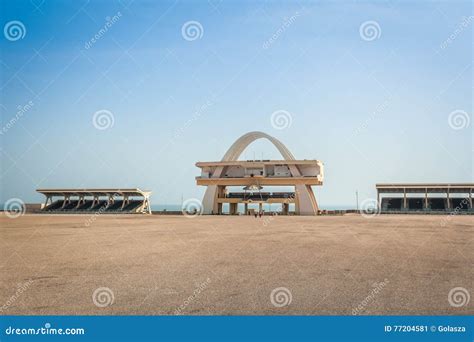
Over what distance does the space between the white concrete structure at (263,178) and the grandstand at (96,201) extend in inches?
473

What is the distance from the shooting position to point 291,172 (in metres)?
76.1

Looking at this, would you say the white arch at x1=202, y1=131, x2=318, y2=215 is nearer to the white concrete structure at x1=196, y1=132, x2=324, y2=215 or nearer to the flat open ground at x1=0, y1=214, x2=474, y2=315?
the white concrete structure at x1=196, y1=132, x2=324, y2=215

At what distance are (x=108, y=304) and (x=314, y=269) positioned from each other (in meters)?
5.82

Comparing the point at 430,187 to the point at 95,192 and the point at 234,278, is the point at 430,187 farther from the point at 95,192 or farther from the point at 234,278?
the point at 234,278

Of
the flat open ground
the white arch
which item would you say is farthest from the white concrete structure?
the flat open ground

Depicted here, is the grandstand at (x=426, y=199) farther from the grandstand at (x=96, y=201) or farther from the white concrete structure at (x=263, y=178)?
the grandstand at (x=96, y=201)

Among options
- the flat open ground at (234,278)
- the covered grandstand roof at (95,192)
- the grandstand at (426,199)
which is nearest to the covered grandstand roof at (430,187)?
the grandstand at (426,199)

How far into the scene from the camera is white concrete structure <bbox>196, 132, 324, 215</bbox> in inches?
2960

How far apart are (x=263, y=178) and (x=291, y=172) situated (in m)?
4.41

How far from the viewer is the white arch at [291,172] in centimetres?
7519

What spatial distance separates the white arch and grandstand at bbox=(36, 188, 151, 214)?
12.2 meters

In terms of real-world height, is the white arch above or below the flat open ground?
above

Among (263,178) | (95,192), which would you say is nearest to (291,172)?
(263,178)

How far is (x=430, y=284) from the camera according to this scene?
1065 centimetres
